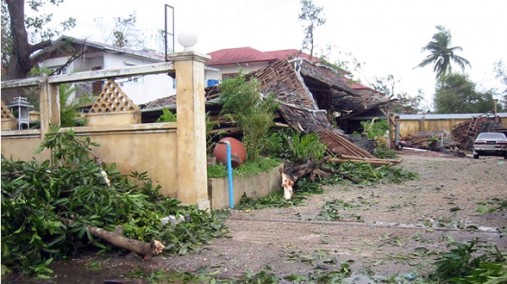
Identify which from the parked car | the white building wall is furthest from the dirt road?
the white building wall

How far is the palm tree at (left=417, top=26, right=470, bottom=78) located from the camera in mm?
47531

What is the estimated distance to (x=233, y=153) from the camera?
924cm

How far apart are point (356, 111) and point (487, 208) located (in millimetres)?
16790

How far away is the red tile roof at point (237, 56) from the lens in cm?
3219

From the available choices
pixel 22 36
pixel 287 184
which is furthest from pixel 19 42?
pixel 287 184

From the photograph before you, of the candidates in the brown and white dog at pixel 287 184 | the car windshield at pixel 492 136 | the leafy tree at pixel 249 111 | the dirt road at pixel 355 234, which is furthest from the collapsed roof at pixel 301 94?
the car windshield at pixel 492 136

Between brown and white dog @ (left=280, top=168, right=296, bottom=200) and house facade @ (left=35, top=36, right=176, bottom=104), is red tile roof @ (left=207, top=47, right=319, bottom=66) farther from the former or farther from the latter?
brown and white dog @ (left=280, top=168, right=296, bottom=200)

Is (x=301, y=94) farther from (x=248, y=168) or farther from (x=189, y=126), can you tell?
(x=189, y=126)

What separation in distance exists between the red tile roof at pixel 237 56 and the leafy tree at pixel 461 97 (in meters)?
20.6

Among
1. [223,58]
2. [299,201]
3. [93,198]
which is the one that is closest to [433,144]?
[223,58]

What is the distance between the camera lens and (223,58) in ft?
111

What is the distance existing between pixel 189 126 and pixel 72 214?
2248 millimetres

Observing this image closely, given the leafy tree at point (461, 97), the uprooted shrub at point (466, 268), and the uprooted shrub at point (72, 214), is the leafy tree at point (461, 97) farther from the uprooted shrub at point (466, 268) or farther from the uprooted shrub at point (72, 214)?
the uprooted shrub at point (466, 268)

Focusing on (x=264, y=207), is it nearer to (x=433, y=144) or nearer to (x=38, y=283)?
(x=38, y=283)
